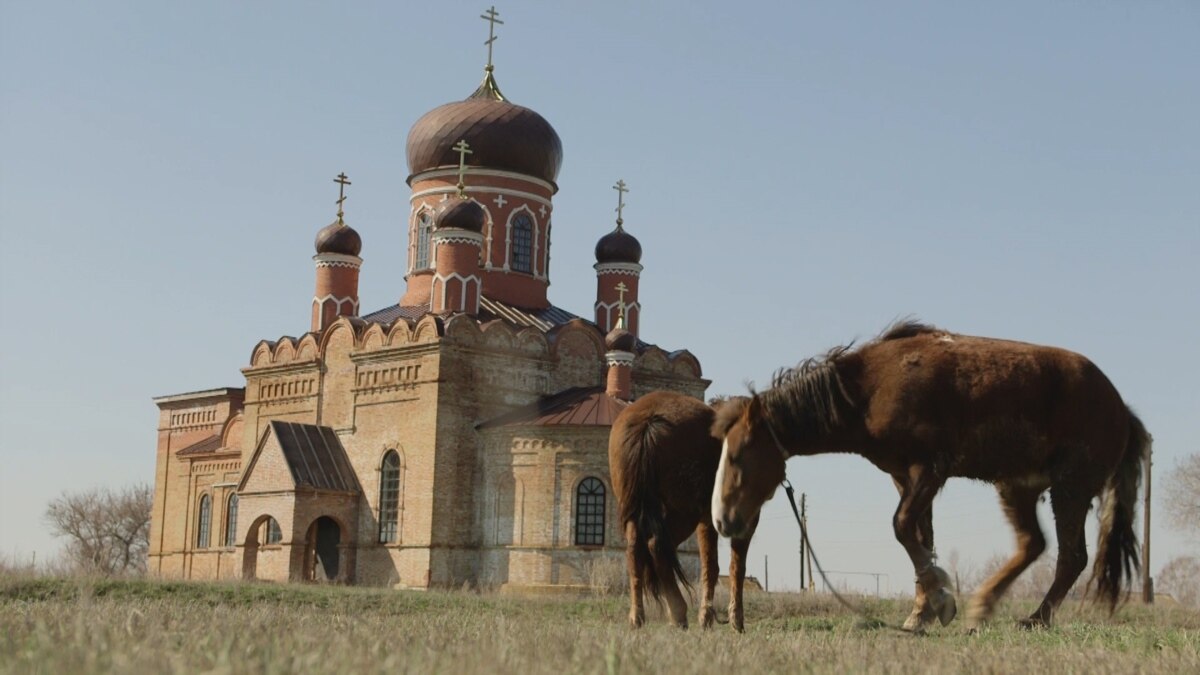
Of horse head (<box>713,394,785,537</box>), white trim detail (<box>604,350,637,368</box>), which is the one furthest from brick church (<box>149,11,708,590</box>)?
horse head (<box>713,394,785,537</box>)

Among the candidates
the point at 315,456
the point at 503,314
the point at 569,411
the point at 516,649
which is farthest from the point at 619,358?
the point at 516,649

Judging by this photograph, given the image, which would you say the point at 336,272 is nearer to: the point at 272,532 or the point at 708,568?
the point at 272,532

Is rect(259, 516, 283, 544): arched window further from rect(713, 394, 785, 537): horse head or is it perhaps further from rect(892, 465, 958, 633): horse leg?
rect(892, 465, 958, 633): horse leg

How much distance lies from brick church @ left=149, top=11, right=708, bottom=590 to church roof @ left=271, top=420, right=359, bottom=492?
5 centimetres

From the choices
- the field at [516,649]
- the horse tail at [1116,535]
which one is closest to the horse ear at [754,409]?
the field at [516,649]

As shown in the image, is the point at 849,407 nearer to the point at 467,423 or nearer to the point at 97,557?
the point at 467,423

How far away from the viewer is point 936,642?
7.39 m

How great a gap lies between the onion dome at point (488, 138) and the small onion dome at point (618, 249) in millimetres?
2252

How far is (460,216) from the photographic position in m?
33.9

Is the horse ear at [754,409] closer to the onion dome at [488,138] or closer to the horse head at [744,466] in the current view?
the horse head at [744,466]

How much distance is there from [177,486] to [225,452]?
286 centimetres

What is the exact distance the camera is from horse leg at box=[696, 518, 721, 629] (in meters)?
10.5

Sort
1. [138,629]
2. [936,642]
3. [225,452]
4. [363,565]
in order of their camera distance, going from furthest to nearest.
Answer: [225,452] → [363,565] → [936,642] → [138,629]

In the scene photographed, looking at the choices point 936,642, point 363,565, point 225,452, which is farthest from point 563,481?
point 936,642
